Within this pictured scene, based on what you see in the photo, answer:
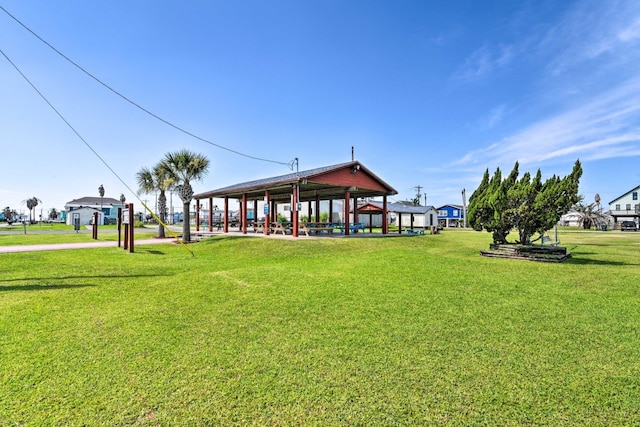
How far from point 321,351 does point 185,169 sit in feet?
61.4

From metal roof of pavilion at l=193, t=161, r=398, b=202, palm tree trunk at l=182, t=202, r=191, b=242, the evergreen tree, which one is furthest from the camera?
palm tree trunk at l=182, t=202, r=191, b=242

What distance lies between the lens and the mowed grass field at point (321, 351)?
2.68 metres

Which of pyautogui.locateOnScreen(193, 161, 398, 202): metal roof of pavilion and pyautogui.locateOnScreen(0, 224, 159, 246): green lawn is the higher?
pyautogui.locateOnScreen(193, 161, 398, 202): metal roof of pavilion

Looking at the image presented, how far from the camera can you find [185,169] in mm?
19891

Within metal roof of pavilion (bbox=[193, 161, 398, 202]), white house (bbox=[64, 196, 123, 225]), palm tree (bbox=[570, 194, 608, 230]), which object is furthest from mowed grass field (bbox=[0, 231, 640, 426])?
white house (bbox=[64, 196, 123, 225])

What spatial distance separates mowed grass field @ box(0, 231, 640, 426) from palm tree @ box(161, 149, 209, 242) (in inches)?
506

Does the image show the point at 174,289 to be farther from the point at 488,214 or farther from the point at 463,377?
the point at 488,214

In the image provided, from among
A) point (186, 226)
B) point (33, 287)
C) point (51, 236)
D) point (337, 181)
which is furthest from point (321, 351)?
point (51, 236)

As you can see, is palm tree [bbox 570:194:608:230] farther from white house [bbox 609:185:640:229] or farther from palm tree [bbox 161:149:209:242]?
palm tree [bbox 161:149:209:242]

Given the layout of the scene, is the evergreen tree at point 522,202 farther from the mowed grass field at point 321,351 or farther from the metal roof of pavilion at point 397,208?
the metal roof of pavilion at point 397,208

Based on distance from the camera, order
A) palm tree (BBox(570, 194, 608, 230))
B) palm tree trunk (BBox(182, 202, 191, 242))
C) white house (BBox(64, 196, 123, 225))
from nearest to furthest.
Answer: palm tree trunk (BBox(182, 202, 191, 242)) < palm tree (BBox(570, 194, 608, 230)) < white house (BBox(64, 196, 123, 225))

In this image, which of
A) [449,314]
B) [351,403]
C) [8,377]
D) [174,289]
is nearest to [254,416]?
[351,403]

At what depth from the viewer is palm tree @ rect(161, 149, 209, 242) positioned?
1964 cm

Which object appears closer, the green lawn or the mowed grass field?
the mowed grass field
